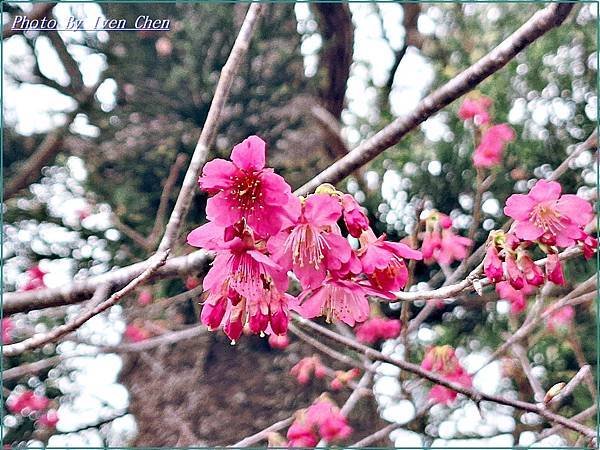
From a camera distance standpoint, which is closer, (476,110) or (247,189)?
(247,189)

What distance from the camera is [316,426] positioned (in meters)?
1.05

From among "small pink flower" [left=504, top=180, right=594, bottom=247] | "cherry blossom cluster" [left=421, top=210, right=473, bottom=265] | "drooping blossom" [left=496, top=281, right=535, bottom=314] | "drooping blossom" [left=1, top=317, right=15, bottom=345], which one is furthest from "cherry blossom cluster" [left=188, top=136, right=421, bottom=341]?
"drooping blossom" [left=1, top=317, right=15, bottom=345]

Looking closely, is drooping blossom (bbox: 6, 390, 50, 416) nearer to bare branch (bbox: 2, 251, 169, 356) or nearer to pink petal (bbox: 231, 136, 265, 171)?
bare branch (bbox: 2, 251, 169, 356)

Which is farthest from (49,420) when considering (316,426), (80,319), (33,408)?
(80,319)

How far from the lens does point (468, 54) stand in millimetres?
1562

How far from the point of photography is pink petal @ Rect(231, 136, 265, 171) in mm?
397

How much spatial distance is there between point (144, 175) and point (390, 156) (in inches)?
27.8

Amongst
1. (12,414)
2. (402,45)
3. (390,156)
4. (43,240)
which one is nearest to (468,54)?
(402,45)

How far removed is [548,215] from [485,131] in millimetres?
938

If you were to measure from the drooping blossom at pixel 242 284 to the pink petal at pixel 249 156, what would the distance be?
0.14ft

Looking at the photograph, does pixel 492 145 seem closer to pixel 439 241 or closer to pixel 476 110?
pixel 476 110

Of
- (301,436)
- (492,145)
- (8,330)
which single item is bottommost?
(301,436)

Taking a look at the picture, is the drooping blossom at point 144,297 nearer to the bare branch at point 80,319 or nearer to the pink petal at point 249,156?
the bare branch at point 80,319

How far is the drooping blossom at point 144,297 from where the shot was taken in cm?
169
